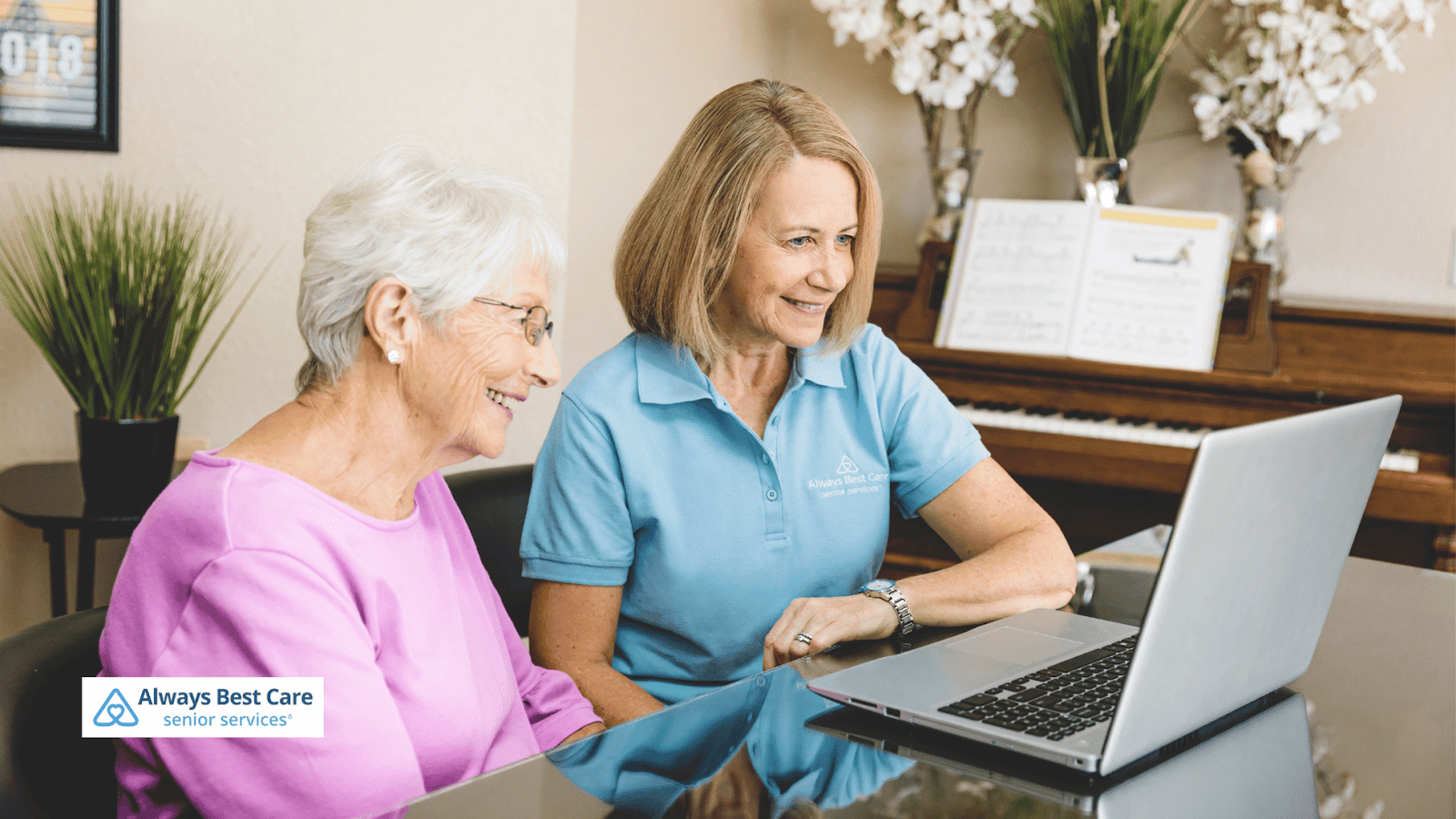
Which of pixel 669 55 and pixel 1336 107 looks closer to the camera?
pixel 1336 107

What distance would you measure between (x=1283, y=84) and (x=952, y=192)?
804 mm

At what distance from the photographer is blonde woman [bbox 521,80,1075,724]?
4.62 feet

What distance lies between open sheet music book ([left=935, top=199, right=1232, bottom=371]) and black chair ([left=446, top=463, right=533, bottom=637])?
1.60 meters

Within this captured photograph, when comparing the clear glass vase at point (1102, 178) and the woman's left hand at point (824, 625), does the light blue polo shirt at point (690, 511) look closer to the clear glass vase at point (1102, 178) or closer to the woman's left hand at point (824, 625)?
the woman's left hand at point (824, 625)

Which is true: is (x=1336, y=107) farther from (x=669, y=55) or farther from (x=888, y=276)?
(x=669, y=55)

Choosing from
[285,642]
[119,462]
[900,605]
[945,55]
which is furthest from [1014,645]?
[945,55]

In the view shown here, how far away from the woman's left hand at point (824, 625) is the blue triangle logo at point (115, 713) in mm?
584

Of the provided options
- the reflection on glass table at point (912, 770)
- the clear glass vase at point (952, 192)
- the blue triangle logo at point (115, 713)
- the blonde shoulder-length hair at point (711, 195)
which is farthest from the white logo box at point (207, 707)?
the clear glass vase at point (952, 192)

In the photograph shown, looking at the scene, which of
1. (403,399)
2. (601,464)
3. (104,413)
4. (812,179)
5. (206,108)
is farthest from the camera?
(206,108)

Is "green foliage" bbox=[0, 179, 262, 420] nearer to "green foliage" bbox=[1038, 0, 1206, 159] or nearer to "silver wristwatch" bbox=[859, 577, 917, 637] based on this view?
"silver wristwatch" bbox=[859, 577, 917, 637]

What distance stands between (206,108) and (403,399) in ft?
5.13

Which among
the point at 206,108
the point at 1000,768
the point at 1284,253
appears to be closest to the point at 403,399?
the point at 1000,768

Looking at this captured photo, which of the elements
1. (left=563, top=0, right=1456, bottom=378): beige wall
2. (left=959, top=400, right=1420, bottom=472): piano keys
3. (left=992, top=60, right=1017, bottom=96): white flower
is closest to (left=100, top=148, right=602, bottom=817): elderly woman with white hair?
(left=563, top=0, right=1456, bottom=378): beige wall

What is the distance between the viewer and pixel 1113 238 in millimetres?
2840
